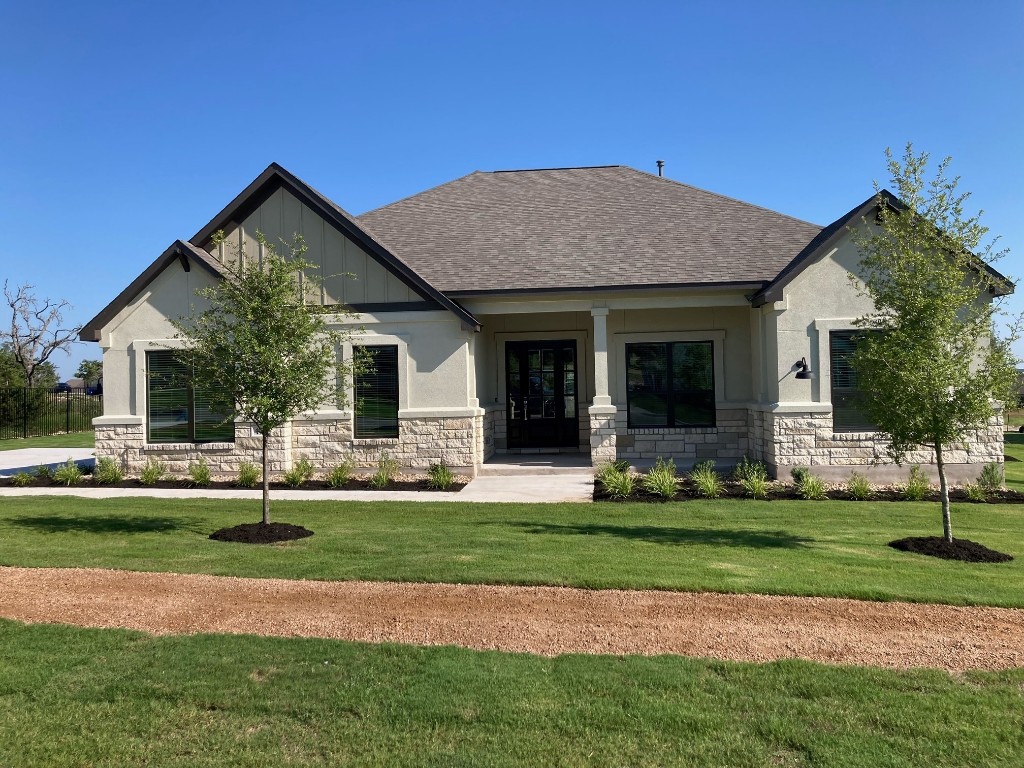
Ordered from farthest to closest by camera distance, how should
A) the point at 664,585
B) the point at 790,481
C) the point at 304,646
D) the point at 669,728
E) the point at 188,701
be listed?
the point at 790,481 → the point at 664,585 → the point at 304,646 → the point at 188,701 → the point at 669,728

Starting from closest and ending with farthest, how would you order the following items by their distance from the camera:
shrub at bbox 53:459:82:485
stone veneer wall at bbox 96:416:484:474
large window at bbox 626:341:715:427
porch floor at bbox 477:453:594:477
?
shrub at bbox 53:459:82:485 < stone veneer wall at bbox 96:416:484:474 < porch floor at bbox 477:453:594:477 < large window at bbox 626:341:715:427

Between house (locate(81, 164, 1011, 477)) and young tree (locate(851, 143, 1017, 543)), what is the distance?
437 cm

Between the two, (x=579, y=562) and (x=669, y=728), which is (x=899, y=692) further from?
(x=579, y=562)

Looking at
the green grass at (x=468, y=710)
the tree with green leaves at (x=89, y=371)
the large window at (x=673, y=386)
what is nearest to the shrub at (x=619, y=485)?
the large window at (x=673, y=386)

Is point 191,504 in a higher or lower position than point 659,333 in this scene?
lower

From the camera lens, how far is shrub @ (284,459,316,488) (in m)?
13.0

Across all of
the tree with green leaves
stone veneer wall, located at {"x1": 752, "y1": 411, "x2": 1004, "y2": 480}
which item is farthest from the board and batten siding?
the tree with green leaves

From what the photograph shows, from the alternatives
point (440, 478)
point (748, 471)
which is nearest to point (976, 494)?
point (748, 471)

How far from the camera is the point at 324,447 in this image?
14086mm

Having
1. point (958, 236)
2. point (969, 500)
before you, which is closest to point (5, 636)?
point (958, 236)

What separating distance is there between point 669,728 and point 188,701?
2.81 m

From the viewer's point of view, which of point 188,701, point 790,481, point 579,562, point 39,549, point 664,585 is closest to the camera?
point 188,701

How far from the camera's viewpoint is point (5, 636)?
532cm

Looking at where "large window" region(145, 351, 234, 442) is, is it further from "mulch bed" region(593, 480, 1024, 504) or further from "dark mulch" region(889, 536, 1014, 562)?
"dark mulch" region(889, 536, 1014, 562)
